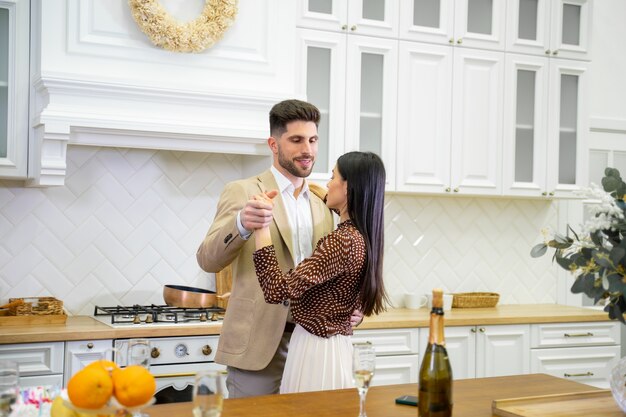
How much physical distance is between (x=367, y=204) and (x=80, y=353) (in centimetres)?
149

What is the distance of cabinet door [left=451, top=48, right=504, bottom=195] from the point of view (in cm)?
432

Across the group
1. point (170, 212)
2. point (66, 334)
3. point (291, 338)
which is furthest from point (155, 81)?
point (291, 338)

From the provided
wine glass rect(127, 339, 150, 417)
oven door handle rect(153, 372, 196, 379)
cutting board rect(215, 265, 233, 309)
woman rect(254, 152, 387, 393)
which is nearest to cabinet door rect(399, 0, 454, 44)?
cutting board rect(215, 265, 233, 309)

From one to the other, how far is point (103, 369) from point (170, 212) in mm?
2635

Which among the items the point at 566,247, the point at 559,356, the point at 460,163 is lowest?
the point at 559,356

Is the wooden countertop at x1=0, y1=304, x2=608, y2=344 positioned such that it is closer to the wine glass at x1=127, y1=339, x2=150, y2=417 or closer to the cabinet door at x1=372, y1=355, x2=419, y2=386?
the cabinet door at x1=372, y1=355, x2=419, y2=386

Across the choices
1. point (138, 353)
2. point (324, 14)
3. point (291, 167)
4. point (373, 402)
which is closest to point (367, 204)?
point (291, 167)

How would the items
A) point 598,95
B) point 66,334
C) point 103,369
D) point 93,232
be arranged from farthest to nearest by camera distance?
point 598,95, point 93,232, point 66,334, point 103,369

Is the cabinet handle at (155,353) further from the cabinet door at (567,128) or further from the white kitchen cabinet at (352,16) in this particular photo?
the cabinet door at (567,128)

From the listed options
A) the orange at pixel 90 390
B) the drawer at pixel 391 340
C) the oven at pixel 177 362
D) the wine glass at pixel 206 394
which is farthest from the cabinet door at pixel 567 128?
the orange at pixel 90 390

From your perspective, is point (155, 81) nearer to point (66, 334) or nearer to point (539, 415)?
point (66, 334)

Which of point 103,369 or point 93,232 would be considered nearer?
point 103,369

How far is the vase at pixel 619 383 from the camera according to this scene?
1.91 meters

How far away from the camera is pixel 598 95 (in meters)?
5.05
